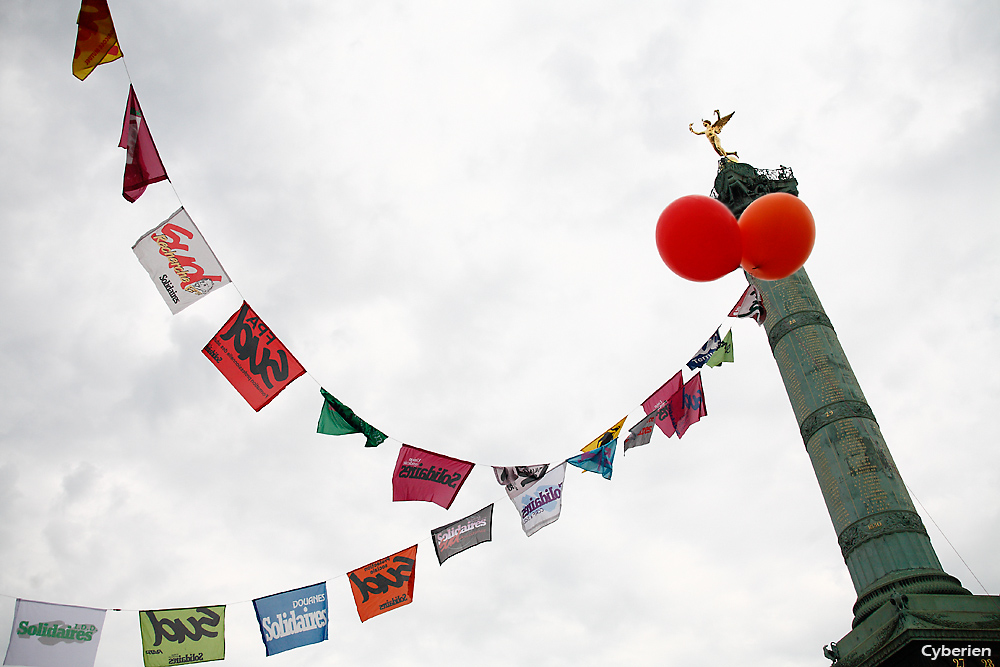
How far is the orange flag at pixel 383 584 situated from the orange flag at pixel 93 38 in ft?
30.2

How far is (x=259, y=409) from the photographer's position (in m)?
9.46

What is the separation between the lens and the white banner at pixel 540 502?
11.3 m

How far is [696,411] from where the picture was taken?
12.1 metres

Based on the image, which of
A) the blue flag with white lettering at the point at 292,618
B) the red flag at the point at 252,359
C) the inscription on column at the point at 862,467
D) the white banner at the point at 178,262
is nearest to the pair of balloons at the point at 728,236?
the red flag at the point at 252,359

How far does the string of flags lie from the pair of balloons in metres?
5.34

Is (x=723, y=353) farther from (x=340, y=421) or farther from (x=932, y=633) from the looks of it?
(x=340, y=421)

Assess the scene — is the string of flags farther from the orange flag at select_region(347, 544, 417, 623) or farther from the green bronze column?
the green bronze column

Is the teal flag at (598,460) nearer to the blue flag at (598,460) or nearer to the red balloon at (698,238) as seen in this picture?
the blue flag at (598,460)

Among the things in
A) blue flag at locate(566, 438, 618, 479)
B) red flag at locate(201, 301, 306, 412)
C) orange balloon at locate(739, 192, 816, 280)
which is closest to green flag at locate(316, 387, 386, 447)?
red flag at locate(201, 301, 306, 412)

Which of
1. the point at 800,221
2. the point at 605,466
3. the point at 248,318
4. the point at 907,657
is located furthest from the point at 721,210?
the point at 907,657

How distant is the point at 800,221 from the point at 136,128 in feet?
30.7

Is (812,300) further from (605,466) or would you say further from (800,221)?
(800,221)

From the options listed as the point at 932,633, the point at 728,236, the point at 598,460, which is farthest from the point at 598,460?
the point at 728,236

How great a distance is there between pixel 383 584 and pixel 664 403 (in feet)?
20.7
